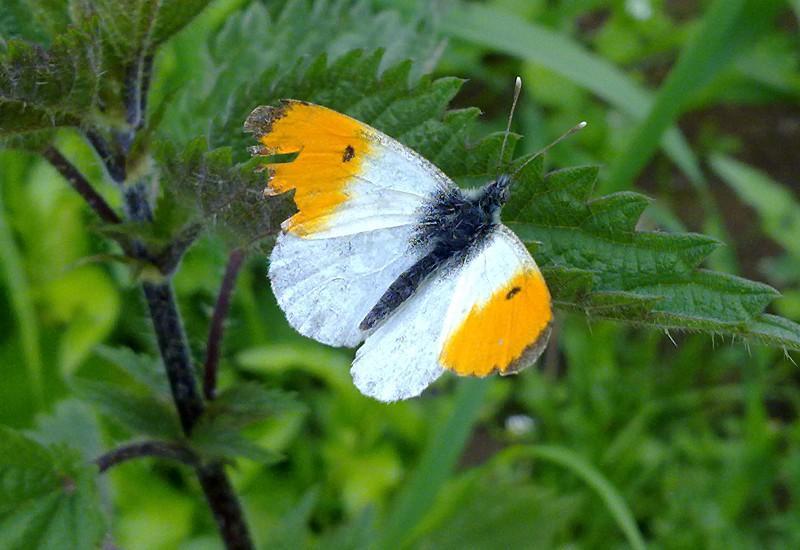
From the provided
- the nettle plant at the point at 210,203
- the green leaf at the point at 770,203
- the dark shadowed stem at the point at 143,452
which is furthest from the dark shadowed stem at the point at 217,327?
the green leaf at the point at 770,203

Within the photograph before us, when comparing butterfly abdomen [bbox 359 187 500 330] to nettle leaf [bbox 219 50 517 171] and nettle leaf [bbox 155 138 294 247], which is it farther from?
nettle leaf [bbox 155 138 294 247]

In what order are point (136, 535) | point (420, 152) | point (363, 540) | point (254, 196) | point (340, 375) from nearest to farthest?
1. point (254, 196)
2. point (420, 152)
3. point (363, 540)
4. point (136, 535)
5. point (340, 375)

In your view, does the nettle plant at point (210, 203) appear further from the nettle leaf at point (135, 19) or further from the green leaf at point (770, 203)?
the green leaf at point (770, 203)

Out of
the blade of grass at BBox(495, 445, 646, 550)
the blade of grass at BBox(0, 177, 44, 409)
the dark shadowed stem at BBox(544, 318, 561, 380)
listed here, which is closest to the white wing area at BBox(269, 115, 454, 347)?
the blade of grass at BBox(495, 445, 646, 550)

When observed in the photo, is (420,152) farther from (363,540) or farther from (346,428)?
(346,428)

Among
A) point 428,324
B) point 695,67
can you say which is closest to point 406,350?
point 428,324

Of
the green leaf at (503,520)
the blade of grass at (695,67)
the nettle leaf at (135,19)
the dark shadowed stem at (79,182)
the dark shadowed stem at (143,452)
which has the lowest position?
the green leaf at (503,520)

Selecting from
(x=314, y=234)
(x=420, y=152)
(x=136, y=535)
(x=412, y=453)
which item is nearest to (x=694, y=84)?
(x=420, y=152)
